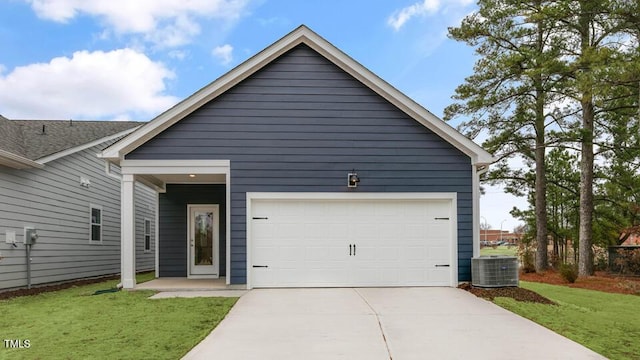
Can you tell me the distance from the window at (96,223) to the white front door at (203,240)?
11.3 feet

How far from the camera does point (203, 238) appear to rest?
13.0m

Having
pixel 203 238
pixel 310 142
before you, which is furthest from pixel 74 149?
pixel 310 142

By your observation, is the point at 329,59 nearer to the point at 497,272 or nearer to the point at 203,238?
the point at 497,272

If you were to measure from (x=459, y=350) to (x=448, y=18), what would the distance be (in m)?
14.0

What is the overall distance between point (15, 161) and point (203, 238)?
186 inches

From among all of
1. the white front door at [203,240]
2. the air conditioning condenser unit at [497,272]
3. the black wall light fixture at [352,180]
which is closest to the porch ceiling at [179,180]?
the white front door at [203,240]

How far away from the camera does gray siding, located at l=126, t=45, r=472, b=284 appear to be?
10250 mm

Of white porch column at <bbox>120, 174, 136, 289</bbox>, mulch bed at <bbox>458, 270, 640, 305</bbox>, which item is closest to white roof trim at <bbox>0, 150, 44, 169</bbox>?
white porch column at <bbox>120, 174, 136, 289</bbox>

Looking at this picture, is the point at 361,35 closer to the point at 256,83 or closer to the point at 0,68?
the point at 256,83

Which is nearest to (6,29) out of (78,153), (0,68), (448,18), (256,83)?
(0,68)

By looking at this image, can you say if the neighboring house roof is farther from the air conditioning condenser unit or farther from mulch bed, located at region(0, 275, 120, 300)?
the air conditioning condenser unit

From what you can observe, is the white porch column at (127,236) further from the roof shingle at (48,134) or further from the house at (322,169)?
the roof shingle at (48,134)

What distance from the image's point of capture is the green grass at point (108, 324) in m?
5.28

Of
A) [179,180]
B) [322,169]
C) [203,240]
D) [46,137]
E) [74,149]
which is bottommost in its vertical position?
[203,240]
